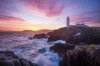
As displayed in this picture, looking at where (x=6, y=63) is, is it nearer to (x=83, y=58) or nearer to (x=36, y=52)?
(x=83, y=58)

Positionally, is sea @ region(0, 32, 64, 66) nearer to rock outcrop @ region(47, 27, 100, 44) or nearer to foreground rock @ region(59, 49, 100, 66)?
foreground rock @ region(59, 49, 100, 66)

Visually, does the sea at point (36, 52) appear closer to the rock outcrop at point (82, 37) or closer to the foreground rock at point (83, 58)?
the foreground rock at point (83, 58)

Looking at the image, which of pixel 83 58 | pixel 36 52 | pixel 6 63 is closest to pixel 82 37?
pixel 36 52

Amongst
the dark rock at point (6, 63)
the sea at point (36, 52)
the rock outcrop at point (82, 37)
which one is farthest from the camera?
the rock outcrop at point (82, 37)

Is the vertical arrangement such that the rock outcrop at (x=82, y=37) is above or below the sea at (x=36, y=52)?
above

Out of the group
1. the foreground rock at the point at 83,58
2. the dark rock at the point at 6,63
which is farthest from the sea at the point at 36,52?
the dark rock at the point at 6,63

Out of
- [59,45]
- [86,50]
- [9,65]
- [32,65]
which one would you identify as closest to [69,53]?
[86,50]

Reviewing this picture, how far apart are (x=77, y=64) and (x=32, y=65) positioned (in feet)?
10.3

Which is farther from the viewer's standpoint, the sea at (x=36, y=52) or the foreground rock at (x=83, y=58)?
the sea at (x=36, y=52)

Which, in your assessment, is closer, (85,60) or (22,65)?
(85,60)

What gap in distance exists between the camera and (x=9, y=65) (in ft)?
23.3

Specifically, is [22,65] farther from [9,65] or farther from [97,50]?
[97,50]

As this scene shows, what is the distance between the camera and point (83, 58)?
24.9 feet

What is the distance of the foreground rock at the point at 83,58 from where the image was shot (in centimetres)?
707
